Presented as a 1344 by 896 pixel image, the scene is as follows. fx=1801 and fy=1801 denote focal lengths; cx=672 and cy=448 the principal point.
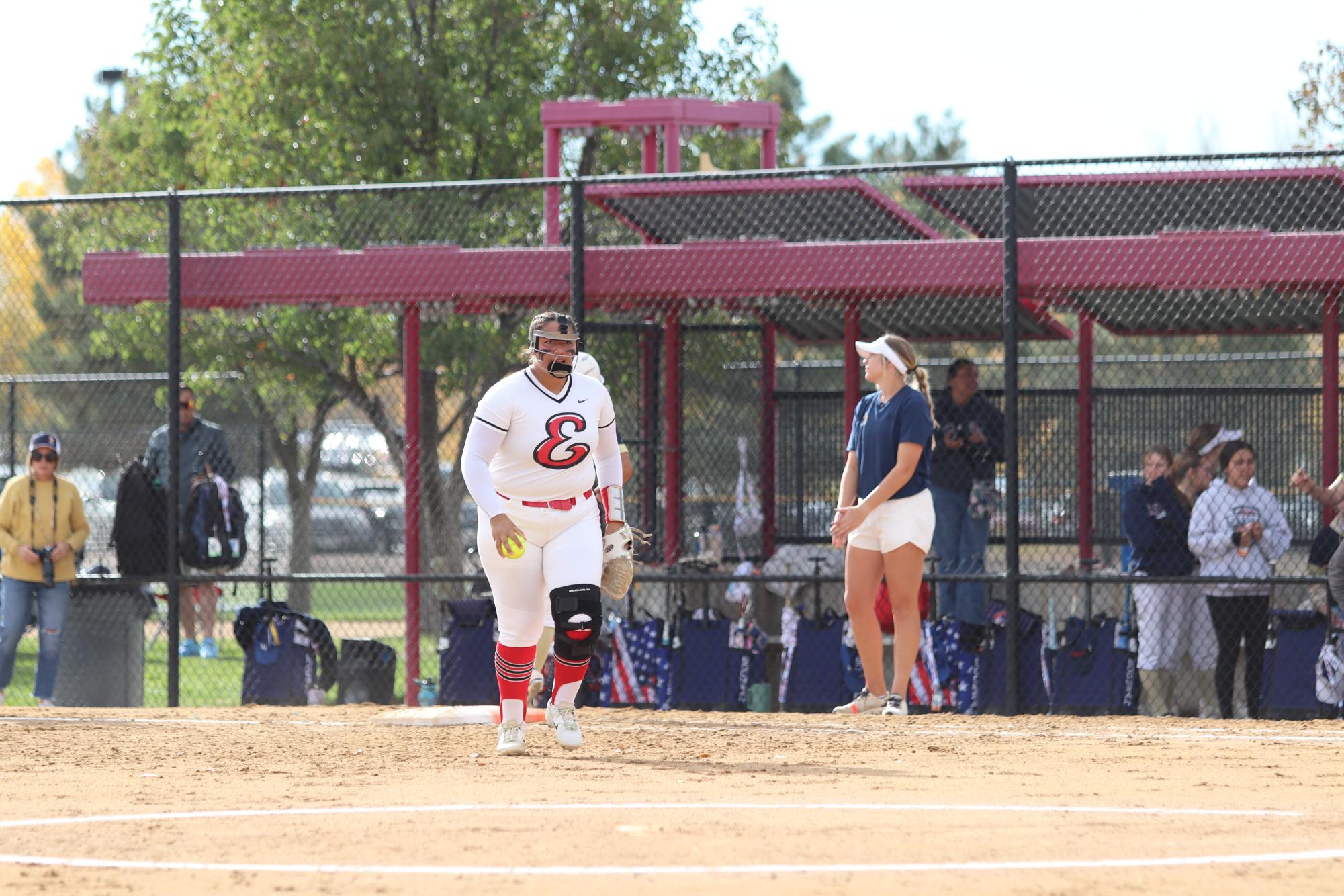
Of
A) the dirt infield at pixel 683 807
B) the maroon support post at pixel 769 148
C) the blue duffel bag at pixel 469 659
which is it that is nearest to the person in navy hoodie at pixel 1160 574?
the dirt infield at pixel 683 807

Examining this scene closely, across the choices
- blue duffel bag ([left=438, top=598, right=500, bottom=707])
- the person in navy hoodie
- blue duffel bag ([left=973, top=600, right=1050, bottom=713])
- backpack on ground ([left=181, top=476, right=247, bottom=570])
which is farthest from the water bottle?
the person in navy hoodie

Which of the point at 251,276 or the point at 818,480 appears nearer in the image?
the point at 251,276

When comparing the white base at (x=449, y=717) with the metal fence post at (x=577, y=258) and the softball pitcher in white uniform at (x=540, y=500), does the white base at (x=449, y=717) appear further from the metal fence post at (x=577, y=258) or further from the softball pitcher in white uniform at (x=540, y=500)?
the metal fence post at (x=577, y=258)

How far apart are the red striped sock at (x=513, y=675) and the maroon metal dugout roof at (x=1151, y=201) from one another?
4.76 meters

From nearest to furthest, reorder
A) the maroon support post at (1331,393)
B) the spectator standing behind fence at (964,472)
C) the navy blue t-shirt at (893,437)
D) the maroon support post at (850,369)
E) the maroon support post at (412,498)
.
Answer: the navy blue t-shirt at (893,437), the maroon support post at (412,498), the spectator standing behind fence at (964,472), the maroon support post at (1331,393), the maroon support post at (850,369)

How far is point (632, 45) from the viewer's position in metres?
17.3

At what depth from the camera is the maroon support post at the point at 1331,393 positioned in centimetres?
1130

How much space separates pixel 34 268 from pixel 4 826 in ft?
73.9

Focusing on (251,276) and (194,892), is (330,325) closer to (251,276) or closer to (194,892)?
(251,276)

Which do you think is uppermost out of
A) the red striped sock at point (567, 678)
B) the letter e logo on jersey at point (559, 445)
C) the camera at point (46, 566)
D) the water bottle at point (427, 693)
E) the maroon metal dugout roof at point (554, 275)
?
the maroon metal dugout roof at point (554, 275)

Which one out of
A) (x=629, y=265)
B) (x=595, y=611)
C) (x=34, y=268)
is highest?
(x=34, y=268)

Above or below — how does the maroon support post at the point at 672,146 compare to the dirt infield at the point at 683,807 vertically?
above

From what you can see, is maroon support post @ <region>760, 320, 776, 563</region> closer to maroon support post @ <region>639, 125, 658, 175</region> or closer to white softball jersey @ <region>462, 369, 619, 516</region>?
maroon support post @ <region>639, 125, 658, 175</region>

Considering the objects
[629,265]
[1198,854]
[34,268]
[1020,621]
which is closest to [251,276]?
[629,265]
